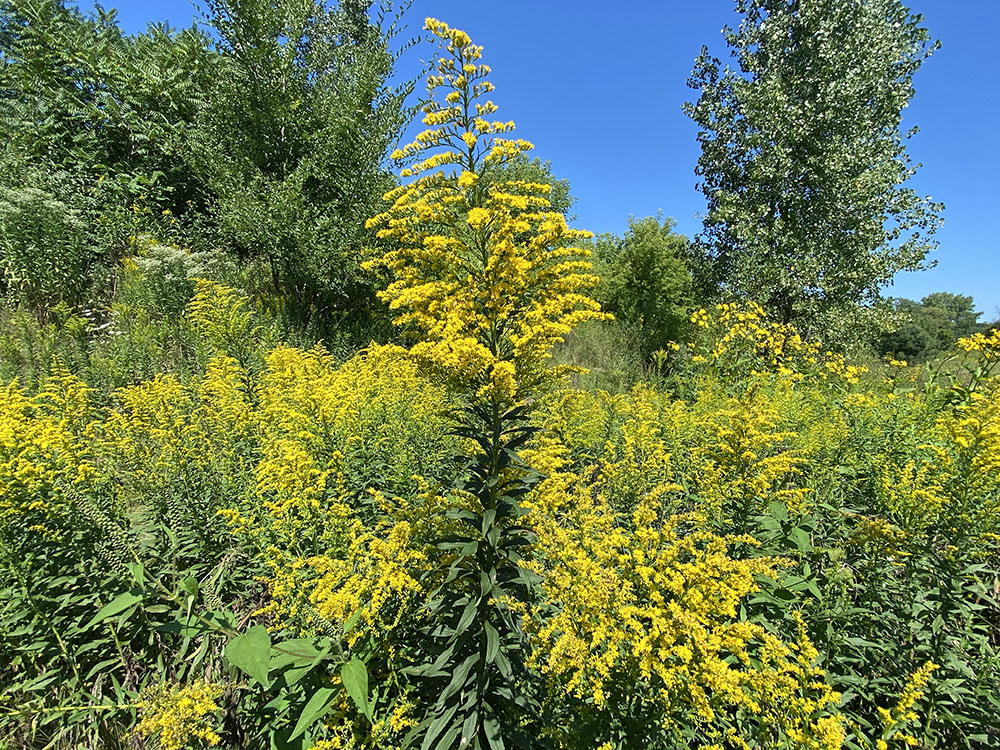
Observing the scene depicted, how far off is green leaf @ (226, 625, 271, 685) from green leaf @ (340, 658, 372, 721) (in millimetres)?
305

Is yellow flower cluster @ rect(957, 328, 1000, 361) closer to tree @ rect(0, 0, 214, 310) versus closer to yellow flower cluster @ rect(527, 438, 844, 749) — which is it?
yellow flower cluster @ rect(527, 438, 844, 749)

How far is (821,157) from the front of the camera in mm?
9711

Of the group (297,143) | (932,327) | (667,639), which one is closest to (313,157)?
(297,143)

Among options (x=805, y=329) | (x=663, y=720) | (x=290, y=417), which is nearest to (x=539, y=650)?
(x=663, y=720)

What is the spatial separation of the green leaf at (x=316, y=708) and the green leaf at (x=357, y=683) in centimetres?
10

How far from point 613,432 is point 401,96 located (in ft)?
26.8

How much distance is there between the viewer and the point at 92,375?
4992mm

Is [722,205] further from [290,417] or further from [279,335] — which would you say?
[290,417]

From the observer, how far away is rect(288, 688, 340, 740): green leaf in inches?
66.3

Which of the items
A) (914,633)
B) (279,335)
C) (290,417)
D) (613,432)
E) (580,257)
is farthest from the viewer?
(279,335)

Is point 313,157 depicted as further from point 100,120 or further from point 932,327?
point 932,327

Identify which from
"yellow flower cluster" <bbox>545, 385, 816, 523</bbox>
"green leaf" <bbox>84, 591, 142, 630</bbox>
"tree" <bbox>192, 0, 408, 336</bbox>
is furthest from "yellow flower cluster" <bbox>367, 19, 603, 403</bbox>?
"tree" <bbox>192, 0, 408, 336</bbox>

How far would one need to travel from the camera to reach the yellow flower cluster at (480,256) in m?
2.15

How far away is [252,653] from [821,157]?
1288cm
